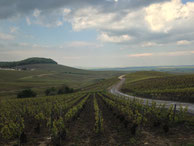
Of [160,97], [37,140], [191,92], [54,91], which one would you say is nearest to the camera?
[37,140]

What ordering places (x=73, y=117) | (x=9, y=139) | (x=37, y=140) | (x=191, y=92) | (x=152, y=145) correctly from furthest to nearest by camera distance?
(x=191, y=92) < (x=73, y=117) < (x=9, y=139) < (x=37, y=140) < (x=152, y=145)

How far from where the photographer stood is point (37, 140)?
46.8 ft

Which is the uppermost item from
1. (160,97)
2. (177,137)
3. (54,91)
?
(177,137)

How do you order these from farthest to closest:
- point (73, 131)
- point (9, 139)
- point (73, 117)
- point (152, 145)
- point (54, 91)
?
1. point (54, 91)
2. point (73, 117)
3. point (73, 131)
4. point (9, 139)
5. point (152, 145)

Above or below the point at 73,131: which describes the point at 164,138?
above

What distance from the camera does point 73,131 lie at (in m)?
16.6

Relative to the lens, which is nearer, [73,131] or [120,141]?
[120,141]

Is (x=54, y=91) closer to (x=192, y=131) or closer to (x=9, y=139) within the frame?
(x=9, y=139)

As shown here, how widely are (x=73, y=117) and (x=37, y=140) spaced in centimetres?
866

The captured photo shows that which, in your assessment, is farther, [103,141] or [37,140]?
[37,140]

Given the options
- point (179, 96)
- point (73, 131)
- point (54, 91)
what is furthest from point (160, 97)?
point (54, 91)

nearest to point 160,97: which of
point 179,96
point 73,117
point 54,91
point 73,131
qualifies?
point 179,96

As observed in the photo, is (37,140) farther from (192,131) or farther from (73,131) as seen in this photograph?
(192,131)

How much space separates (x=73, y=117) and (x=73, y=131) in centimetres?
614
